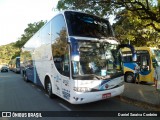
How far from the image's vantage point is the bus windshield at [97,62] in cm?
769

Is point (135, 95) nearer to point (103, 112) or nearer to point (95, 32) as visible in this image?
point (103, 112)

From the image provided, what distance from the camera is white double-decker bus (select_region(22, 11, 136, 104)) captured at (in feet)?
25.2

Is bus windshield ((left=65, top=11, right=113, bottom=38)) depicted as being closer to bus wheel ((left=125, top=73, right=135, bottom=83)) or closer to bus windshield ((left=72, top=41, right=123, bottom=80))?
bus windshield ((left=72, top=41, right=123, bottom=80))

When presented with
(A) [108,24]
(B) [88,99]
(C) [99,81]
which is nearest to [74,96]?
(B) [88,99]

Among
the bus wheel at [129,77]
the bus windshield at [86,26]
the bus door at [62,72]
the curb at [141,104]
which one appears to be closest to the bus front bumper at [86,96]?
the bus door at [62,72]

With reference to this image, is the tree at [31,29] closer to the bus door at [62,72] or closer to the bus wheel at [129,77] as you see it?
the bus wheel at [129,77]

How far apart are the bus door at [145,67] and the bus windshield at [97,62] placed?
753cm

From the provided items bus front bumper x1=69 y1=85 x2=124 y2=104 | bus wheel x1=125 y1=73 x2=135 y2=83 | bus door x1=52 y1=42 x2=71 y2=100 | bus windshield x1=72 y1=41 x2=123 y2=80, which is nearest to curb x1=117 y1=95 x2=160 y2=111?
bus windshield x1=72 y1=41 x2=123 y2=80

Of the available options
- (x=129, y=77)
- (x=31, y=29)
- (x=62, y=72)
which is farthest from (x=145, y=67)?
(x=31, y=29)

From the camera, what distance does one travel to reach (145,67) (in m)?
15.9

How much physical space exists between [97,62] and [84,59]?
22.6 inches

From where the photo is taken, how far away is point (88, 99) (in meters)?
7.69

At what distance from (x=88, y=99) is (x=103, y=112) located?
76cm

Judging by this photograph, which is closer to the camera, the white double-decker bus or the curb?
the white double-decker bus
